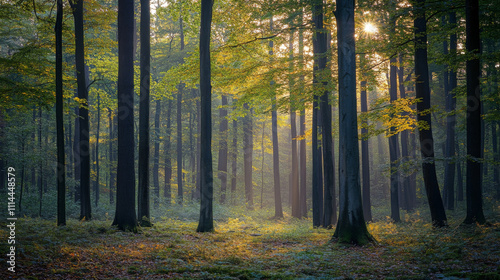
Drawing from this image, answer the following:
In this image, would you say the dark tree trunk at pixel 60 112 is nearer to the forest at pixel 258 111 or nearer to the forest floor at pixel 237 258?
the forest at pixel 258 111

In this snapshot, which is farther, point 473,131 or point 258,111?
point 258,111

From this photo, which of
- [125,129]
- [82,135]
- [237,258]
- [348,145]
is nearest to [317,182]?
[348,145]

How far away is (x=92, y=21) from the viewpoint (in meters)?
14.8

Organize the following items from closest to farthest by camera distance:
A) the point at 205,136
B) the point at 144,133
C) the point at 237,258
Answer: the point at 237,258 → the point at 205,136 → the point at 144,133

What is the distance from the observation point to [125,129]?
1027 cm

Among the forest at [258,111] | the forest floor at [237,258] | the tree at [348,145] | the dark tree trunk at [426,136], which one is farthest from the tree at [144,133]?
the dark tree trunk at [426,136]

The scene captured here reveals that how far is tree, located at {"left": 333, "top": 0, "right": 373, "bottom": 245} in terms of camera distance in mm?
8797

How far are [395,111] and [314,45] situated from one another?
545cm

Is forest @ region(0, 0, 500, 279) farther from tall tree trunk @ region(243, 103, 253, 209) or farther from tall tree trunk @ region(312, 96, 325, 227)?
tall tree trunk @ region(243, 103, 253, 209)

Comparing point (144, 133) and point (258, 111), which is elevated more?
point (258, 111)

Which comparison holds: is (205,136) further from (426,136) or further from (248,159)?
(248,159)

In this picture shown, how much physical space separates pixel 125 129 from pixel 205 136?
9.81 ft

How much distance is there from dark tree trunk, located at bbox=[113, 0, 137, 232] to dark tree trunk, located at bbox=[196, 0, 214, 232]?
2601 mm

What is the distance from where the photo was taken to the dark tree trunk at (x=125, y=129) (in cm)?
1009
